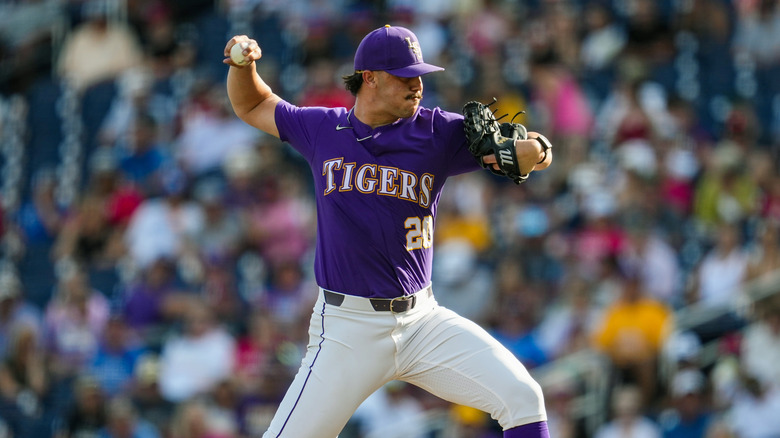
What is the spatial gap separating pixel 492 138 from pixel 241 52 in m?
1.08

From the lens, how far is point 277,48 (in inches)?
510

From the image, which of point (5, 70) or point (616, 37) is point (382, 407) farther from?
point (5, 70)

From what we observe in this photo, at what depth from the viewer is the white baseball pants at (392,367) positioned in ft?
Answer: 15.3

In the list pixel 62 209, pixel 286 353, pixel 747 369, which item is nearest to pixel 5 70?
pixel 62 209

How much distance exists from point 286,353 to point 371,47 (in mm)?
4932

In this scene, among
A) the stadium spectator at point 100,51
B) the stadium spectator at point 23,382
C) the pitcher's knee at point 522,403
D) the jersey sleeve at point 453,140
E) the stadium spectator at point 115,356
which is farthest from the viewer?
the stadium spectator at point 100,51

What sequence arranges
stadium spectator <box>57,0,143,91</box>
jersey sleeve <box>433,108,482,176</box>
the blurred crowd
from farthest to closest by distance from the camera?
stadium spectator <box>57,0,143,91</box>, the blurred crowd, jersey sleeve <box>433,108,482,176</box>

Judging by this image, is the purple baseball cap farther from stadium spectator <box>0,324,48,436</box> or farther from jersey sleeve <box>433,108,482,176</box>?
stadium spectator <box>0,324,48,436</box>

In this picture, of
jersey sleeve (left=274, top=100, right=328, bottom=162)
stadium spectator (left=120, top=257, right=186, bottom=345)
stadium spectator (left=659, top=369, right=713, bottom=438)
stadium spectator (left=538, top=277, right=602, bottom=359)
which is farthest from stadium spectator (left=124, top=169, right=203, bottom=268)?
jersey sleeve (left=274, top=100, right=328, bottom=162)

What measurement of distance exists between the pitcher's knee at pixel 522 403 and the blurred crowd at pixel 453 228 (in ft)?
12.4

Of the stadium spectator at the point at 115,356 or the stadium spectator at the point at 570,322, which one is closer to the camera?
the stadium spectator at the point at 570,322

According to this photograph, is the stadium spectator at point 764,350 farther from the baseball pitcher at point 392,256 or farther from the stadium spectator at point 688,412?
the baseball pitcher at point 392,256

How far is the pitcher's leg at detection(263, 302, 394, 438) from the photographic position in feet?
15.5

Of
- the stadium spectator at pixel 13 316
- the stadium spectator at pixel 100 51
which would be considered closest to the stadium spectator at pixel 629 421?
the stadium spectator at pixel 13 316
